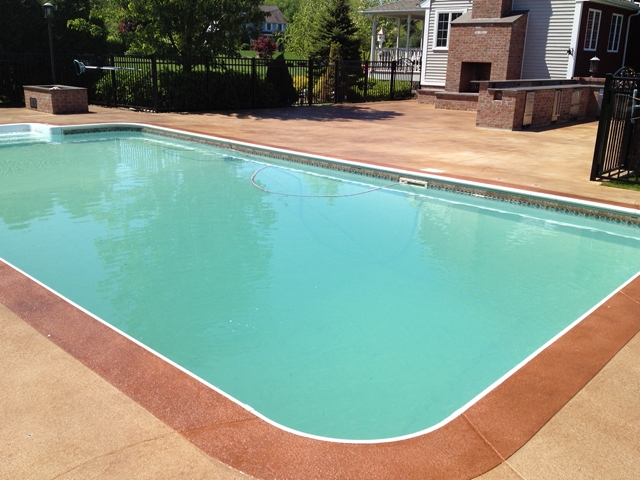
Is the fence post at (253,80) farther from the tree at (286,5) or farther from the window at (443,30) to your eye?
the tree at (286,5)

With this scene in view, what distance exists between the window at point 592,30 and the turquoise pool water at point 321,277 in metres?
16.2

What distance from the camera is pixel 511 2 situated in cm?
2253

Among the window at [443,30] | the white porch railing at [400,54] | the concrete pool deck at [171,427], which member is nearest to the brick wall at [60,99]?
the concrete pool deck at [171,427]

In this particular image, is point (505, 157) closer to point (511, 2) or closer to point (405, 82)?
point (511, 2)

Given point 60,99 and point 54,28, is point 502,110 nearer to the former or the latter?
point 60,99

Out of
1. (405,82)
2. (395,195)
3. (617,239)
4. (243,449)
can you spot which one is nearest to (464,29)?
(405,82)

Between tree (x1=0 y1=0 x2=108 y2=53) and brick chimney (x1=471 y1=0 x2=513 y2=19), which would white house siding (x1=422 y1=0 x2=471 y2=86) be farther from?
tree (x1=0 y1=0 x2=108 y2=53)

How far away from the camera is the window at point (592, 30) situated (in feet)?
71.9

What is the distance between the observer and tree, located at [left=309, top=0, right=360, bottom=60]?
3092 cm

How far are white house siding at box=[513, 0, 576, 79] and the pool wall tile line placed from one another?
1980 cm

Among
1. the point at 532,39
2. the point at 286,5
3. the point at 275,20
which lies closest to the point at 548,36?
the point at 532,39

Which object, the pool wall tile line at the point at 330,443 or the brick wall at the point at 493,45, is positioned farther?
the brick wall at the point at 493,45

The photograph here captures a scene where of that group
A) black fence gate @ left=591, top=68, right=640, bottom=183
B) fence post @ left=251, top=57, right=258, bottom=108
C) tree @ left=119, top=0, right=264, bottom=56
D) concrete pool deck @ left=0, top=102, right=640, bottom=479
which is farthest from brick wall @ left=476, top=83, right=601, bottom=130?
concrete pool deck @ left=0, top=102, right=640, bottom=479

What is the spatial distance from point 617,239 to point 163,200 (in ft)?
21.1
